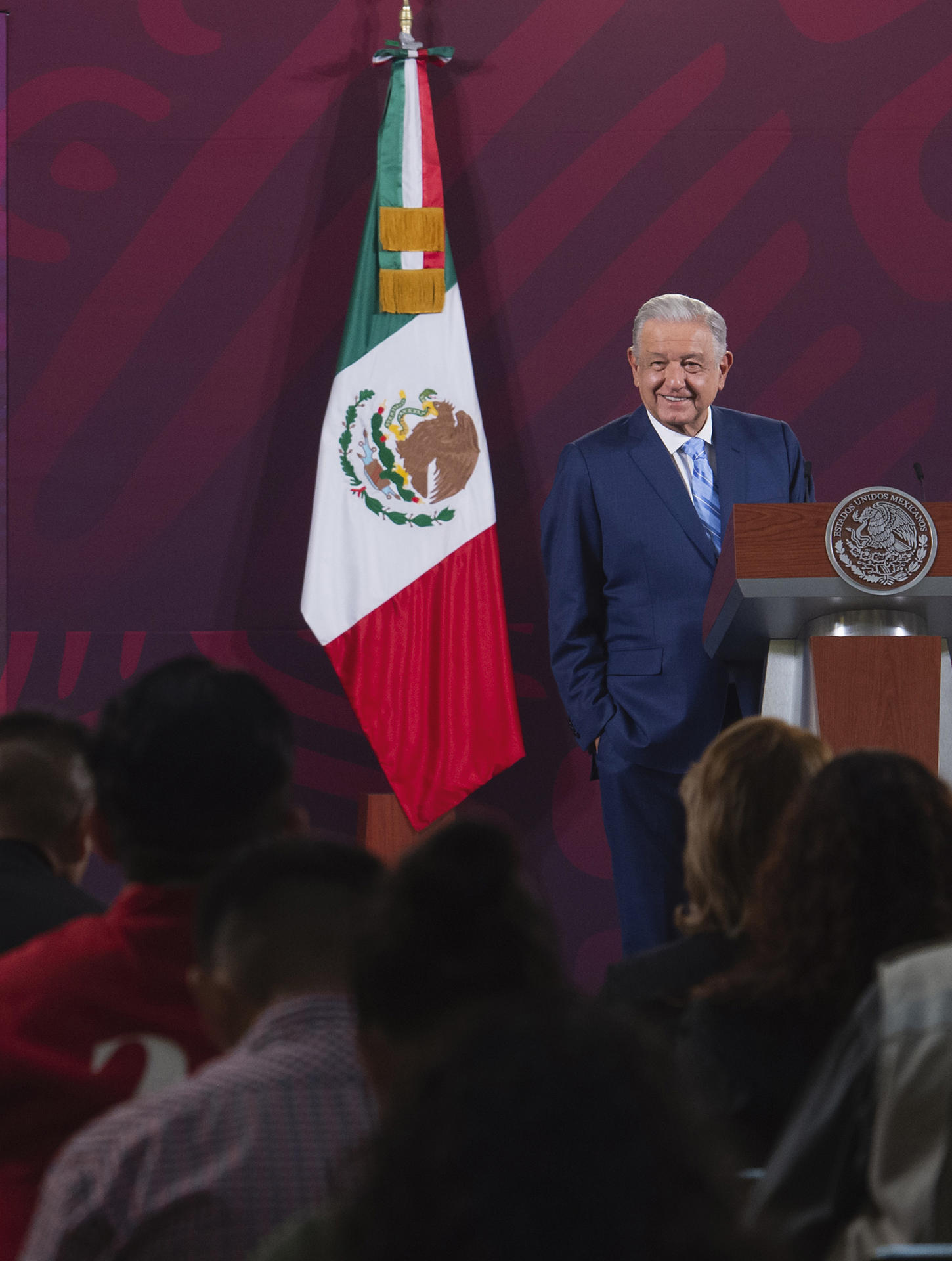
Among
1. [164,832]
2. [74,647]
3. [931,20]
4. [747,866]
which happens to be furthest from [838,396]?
[164,832]

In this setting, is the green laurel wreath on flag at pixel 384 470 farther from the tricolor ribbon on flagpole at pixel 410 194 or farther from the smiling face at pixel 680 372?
the smiling face at pixel 680 372

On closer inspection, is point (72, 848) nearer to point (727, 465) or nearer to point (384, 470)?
point (727, 465)

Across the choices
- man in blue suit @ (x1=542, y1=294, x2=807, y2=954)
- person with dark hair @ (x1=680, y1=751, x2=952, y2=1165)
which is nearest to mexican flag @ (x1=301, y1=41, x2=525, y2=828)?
man in blue suit @ (x1=542, y1=294, x2=807, y2=954)

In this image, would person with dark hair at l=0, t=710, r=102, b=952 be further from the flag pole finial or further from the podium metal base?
the flag pole finial

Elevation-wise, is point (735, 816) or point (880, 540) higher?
point (880, 540)

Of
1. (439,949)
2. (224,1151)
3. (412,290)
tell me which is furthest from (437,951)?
(412,290)

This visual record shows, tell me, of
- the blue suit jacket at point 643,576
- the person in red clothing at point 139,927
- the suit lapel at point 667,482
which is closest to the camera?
the person in red clothing at point 139,927

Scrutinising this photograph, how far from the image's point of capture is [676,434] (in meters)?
3.61

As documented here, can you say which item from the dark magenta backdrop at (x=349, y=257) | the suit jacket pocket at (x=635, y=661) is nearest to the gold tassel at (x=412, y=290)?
the dark magenta backdrop at (x=349, y=257)

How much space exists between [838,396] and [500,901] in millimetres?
3946

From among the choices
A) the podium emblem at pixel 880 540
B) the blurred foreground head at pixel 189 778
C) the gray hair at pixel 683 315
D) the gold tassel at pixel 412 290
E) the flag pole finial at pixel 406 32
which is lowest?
the blurred foreground head at pixel 189 778

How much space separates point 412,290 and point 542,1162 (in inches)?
159

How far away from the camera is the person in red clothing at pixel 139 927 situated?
1221mm

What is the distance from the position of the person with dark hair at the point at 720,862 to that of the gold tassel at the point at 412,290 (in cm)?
294
